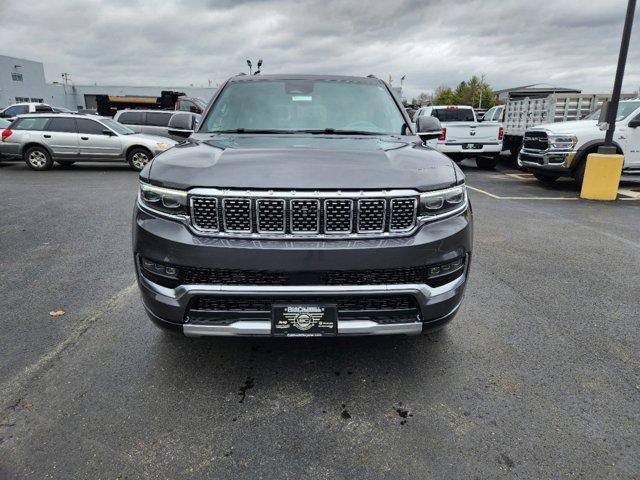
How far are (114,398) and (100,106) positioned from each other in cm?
3479

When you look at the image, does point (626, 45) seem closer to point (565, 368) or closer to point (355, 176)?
point (565, 368)

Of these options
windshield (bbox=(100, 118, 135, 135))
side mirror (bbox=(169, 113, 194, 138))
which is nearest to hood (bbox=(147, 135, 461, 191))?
side mirror (bbox=(169, 113, 194, 138))

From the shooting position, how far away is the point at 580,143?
404 inches

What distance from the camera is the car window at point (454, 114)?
15.8 meters

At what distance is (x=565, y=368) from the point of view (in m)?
3.01

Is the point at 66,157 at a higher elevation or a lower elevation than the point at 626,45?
lower

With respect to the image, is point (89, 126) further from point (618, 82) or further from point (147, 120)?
point (618, 82)

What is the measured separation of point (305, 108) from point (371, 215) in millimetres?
1741

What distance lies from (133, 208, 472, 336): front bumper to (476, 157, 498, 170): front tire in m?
13.8

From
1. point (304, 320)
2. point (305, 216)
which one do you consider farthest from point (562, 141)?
point (304, 320)

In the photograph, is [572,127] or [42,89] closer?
[572,127]

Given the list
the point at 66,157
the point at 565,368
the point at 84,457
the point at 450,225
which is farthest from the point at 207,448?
the point at 66,157

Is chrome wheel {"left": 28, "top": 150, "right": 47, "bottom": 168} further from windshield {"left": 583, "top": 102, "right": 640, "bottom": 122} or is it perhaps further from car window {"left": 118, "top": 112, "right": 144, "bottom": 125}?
windshield {"left": 583, "top": 102, "right": 640, "bottom": 122}

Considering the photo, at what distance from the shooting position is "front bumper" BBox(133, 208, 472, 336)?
234 cm
